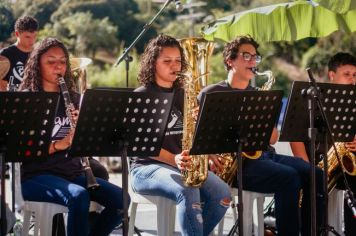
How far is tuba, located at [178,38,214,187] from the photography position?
537cm

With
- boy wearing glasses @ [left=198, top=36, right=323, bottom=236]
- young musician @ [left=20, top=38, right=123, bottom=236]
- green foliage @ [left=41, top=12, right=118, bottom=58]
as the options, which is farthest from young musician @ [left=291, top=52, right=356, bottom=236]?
green foliage @ [left=41, top=12, right=118, bottom=58]

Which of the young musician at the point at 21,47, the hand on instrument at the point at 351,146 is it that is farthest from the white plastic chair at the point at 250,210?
the young musician at the point at 21,47

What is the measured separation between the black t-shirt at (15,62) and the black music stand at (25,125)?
268 cm

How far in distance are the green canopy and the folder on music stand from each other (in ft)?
8.77

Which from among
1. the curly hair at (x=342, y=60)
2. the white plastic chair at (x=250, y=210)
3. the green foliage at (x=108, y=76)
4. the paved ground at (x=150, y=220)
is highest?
the curly hair at (x=342, y=60)

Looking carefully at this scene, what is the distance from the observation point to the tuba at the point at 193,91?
5367 mm

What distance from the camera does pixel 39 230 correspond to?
5.21 metres

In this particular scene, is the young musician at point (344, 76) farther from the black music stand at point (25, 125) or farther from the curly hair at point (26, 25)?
the curly hair at point (26, 25)

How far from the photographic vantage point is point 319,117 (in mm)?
5484

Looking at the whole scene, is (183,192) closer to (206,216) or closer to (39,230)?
(206,216)

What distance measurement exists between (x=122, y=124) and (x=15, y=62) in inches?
118

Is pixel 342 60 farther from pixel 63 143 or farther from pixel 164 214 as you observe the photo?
pixel 63 143

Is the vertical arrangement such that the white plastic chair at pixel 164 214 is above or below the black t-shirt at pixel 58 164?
below

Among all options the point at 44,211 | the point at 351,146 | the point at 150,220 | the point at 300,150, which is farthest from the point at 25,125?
the point at 150,220
